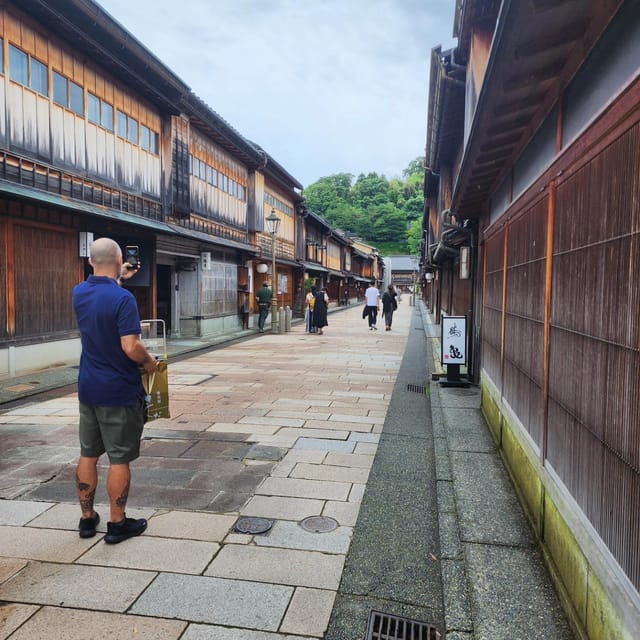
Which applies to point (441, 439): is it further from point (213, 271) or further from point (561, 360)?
point (213, 271)

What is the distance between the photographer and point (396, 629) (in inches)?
115

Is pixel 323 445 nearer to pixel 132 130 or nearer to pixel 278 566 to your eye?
pixel 278 566

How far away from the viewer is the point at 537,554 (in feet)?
11.7

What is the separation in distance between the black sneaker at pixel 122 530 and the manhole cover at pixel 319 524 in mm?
1256

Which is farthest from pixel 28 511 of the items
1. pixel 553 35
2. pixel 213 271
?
pixel 213 271

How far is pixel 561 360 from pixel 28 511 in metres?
4.32

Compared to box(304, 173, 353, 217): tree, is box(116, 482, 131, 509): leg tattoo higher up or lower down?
lower down

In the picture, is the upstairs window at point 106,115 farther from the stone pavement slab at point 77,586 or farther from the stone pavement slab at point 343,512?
the stone pavement slab at point 77,586

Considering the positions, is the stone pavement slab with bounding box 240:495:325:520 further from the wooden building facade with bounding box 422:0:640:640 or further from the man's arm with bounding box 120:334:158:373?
the wooden building facade with bounding box 422:0:640:640

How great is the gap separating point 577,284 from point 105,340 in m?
3.09

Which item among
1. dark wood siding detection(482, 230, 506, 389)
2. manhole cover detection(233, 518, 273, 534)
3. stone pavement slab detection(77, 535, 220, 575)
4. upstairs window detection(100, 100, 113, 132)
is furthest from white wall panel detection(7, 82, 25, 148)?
manhole cover detection(233, 518, 273, 534)

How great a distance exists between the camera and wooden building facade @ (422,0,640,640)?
7.59 feet

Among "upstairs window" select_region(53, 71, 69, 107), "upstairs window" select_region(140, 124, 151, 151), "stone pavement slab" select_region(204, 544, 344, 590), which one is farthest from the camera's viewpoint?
"upstairs window" select_region(140, 124, 151, 151)

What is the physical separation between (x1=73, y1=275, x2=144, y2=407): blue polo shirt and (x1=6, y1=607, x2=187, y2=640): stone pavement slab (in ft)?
4.28
